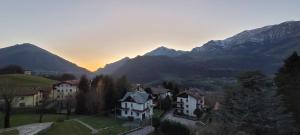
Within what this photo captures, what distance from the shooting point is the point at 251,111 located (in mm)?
28250

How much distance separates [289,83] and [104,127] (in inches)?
1447

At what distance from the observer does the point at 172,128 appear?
201 feet

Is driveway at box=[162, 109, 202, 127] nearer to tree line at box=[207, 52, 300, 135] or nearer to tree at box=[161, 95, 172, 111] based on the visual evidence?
tree at box=[161, 95, 172, 111]

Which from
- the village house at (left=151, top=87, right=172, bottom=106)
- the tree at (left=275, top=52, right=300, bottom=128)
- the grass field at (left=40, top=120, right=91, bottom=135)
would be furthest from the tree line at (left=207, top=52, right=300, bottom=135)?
the village house at (left=151, top=87, right=172, bottom=106)

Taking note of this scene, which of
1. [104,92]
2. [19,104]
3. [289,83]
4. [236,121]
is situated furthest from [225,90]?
[19,104]

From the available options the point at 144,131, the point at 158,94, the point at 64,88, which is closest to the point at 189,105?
the point at 158,94

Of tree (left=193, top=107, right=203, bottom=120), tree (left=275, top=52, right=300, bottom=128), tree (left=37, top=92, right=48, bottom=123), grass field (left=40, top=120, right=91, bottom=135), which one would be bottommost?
tree (left=193, top=107, right=203, bottom=120)

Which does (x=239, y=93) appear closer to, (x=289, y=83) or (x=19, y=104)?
(x=289, y=83)

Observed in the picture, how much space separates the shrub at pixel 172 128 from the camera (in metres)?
60.9

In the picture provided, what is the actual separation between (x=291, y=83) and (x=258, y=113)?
25.4 ft

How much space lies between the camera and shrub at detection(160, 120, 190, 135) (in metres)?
60.9

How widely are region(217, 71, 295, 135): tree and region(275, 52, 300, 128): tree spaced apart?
3083 millimetres

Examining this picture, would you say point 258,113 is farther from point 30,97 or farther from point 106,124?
point 30,97

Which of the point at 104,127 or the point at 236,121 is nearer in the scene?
the point at 236,121
